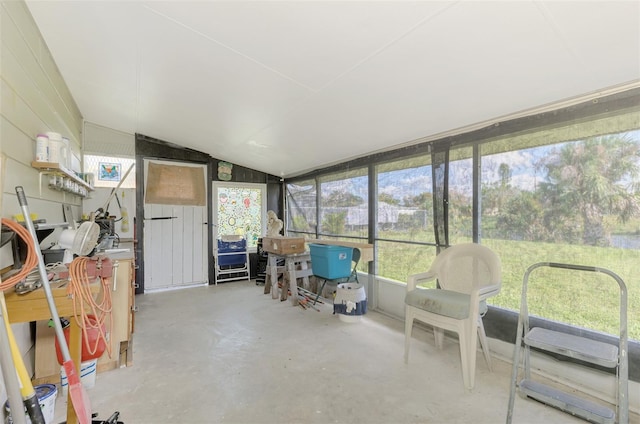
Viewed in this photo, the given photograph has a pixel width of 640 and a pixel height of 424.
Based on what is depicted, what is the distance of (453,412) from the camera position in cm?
184

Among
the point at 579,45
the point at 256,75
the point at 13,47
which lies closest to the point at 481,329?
the point at 579,45

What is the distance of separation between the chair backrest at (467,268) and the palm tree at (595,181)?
0.59 meters

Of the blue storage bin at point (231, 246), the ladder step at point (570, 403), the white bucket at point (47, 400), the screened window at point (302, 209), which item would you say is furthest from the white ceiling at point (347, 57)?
the blue storage bin at point (231, 246)

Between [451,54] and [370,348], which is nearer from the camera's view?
[451,54]

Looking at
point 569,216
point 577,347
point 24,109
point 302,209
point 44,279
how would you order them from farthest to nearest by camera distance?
1. point 302,209
2. point 569,216
3. point 24,109
4. point 577,347
5. point 44,279

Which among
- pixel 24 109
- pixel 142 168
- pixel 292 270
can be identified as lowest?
pixel 292 270

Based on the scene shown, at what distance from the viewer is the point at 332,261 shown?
3586 mm

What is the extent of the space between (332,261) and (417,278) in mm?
1280

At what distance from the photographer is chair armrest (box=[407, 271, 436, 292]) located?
97.2 inches

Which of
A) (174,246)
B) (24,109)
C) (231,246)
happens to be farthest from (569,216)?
(174,246)

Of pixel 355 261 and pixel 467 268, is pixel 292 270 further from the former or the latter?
pixel 467 268

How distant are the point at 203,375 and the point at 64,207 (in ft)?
7.14

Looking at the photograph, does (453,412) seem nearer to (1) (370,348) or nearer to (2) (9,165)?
(1) (370,348)

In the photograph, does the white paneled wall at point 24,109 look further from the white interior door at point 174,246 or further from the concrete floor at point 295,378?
the white interior door at point 174,246
